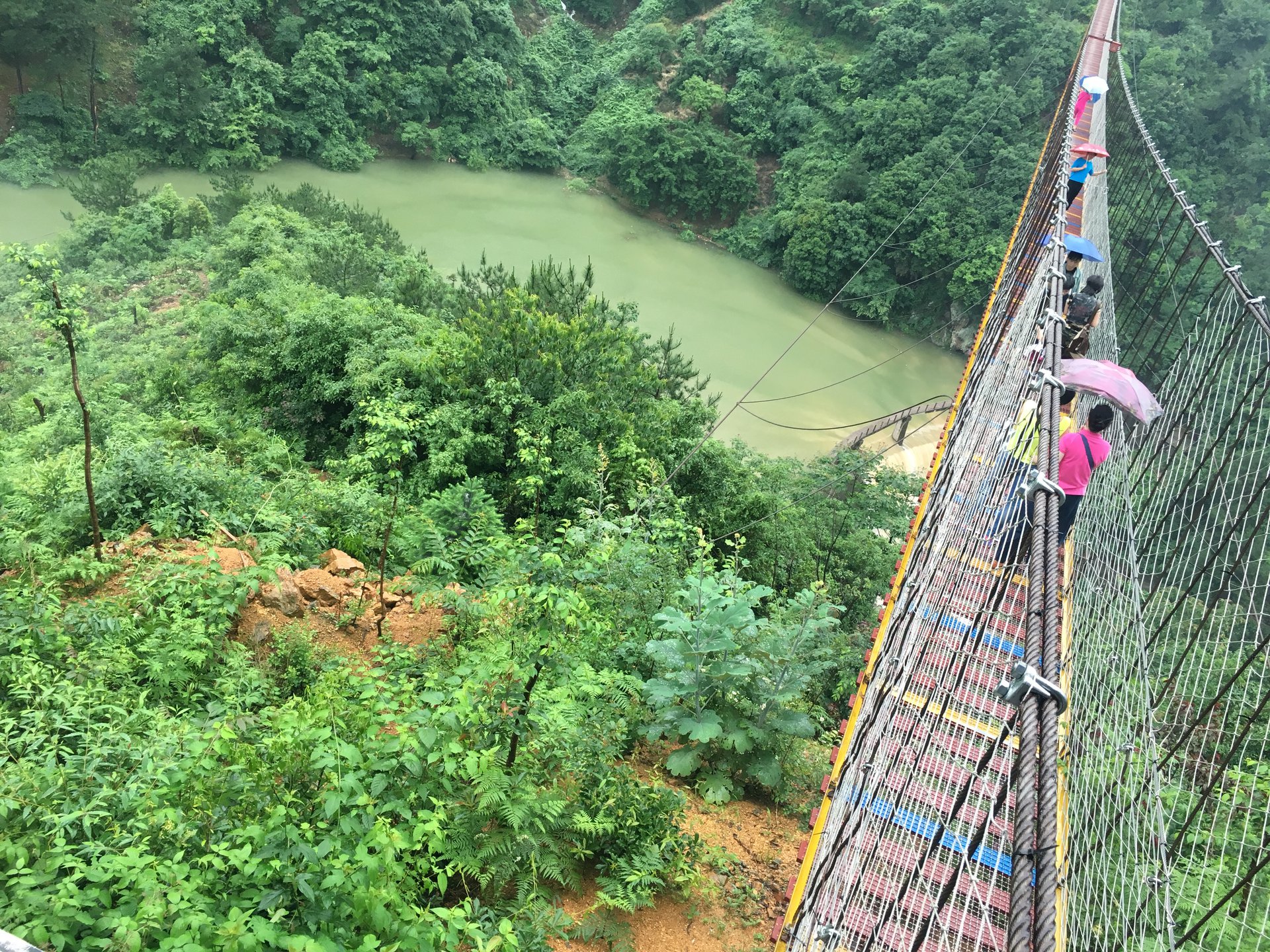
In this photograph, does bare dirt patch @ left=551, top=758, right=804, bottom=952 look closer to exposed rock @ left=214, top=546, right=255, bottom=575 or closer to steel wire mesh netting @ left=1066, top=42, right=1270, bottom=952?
steel wire mesh netting @ left=1066, top=42, right=1270, bottom=952

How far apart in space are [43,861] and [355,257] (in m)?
10.1

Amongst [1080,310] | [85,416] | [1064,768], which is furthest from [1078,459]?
[85,416]

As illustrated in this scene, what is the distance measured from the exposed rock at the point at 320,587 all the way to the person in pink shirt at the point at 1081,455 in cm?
341

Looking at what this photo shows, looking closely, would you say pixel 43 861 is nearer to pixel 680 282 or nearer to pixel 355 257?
pixel 355 257

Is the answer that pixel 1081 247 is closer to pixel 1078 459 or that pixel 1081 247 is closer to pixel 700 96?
pixel 1078 459

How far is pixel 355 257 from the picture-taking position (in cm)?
1063

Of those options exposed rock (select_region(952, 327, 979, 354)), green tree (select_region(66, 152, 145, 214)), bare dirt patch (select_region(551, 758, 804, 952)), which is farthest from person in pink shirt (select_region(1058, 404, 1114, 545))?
exposed rock (select_region(952, 327, 979, 354))

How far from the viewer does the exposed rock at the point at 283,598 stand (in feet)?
11.9

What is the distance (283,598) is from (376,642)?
1.59ft

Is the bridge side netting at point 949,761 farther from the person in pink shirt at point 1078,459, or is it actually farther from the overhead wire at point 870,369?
the overhead wire at point 870,369

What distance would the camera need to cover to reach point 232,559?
12.5 ft

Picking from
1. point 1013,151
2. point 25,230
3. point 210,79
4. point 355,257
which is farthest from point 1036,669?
point 210,79

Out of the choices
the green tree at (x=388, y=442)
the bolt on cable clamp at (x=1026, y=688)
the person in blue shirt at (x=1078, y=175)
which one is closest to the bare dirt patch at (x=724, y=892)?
the bolt on cable clamp at (x=1026, y=688)

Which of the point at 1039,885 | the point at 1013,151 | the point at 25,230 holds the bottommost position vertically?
the point at 25,230
